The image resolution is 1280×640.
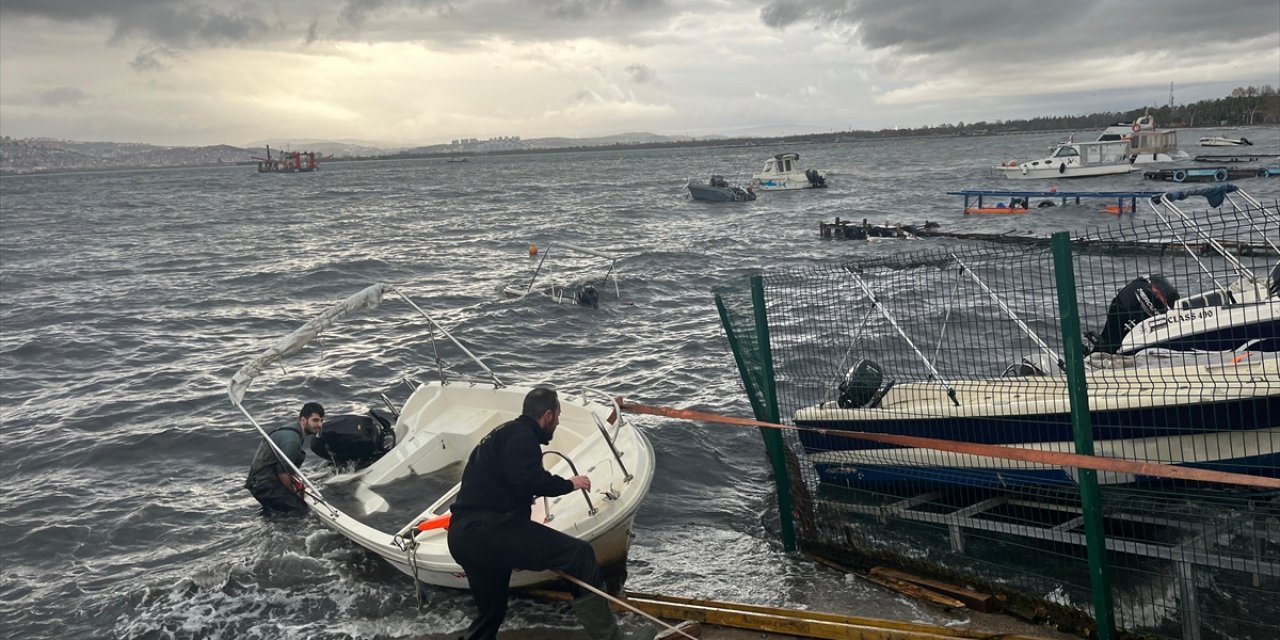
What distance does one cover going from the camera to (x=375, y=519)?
8.63 m

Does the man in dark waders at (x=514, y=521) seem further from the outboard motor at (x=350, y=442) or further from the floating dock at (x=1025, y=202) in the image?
the floating dock at (x=1025, y=202)

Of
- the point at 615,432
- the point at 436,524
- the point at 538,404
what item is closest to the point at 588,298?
the point at 615,432

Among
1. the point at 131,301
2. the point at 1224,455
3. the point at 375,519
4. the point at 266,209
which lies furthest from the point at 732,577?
the point at 266,209

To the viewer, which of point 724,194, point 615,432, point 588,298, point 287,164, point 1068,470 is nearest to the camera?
point 1068,470

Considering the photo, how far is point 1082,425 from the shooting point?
5.23 meters

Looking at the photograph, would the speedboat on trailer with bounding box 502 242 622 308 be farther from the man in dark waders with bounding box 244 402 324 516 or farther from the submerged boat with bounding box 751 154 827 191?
the submerged boat with bounding box 751 154 827 191

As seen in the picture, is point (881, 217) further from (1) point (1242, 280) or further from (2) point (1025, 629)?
(2) point (1025, 629)

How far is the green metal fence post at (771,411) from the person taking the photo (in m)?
7.05

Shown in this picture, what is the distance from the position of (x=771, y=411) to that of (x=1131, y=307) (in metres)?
5.74

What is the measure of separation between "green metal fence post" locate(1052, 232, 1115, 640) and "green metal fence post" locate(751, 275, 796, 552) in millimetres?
2321

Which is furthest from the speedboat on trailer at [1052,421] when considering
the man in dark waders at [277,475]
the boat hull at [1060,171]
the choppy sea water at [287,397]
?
the boat hull at [1060,171]

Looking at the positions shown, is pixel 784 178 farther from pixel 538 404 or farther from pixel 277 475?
pixel 538 404

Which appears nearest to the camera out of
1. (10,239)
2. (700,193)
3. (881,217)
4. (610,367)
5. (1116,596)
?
(1116,596)

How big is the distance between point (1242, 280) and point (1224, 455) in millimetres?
5234
